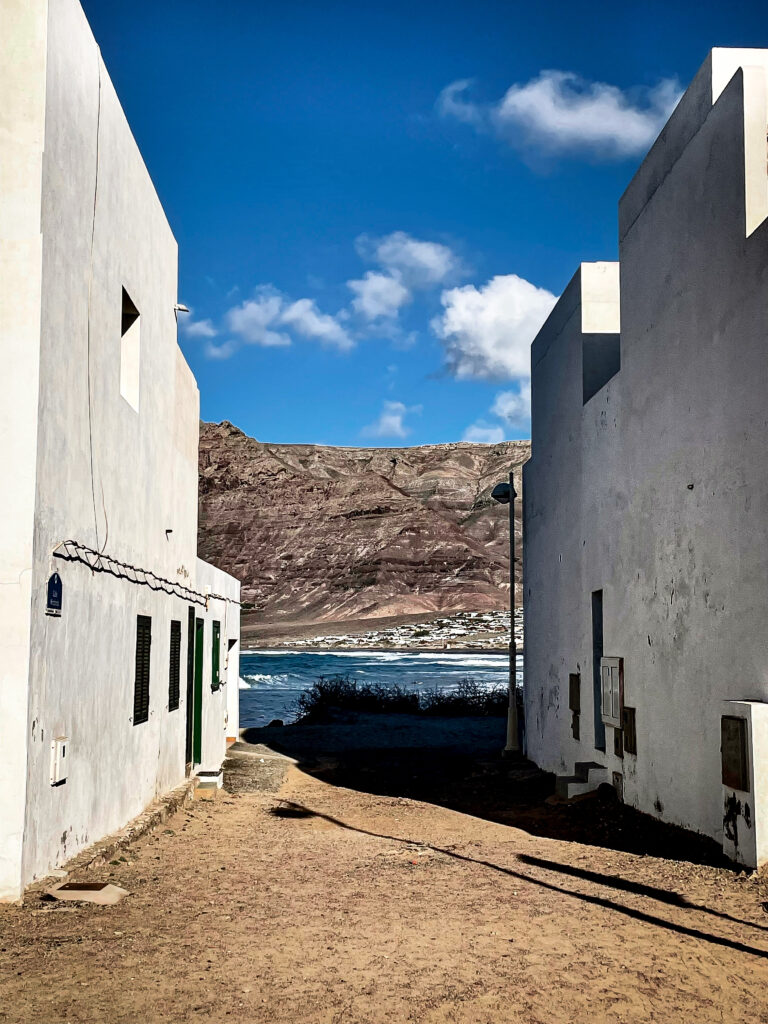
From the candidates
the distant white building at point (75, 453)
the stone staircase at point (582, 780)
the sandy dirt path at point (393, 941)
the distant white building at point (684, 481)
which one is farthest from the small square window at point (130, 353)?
the stone staircase at point (582, 780)

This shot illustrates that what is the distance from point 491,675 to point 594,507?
206 feet

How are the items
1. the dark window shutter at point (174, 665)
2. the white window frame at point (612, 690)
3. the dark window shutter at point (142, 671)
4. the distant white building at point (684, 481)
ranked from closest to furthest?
the distant white building at point (684, 481) < the dark window shutter at point (142, 671) < the white window frame at point (612, 690) < the dark window shutter at point (174, 665)

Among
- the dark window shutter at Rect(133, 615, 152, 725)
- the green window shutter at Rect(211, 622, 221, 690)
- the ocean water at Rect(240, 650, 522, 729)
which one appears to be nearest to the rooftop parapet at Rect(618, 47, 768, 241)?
the dark window shutter at Rect(133, 615, 152, 725)

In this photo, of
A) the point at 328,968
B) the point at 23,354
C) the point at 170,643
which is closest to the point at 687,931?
the point at 328,968

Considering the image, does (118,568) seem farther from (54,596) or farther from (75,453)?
(54,596)

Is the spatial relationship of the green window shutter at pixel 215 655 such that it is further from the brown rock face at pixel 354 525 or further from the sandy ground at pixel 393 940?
the brown rock face at pixel 354 525

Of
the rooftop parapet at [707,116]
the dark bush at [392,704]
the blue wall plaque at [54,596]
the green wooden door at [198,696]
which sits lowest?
the dark bush at [392,704]

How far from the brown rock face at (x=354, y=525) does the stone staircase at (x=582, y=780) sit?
10716 cm

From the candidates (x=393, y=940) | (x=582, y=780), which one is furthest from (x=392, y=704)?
(x=393, y=940)

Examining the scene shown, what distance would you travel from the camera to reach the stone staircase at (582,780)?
41.8ft

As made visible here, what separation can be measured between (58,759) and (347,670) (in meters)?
77.7

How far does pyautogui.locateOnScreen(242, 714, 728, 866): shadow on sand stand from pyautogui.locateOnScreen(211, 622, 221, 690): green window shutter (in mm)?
2387

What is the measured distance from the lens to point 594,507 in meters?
13.4

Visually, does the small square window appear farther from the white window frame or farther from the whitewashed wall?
the white window frame
